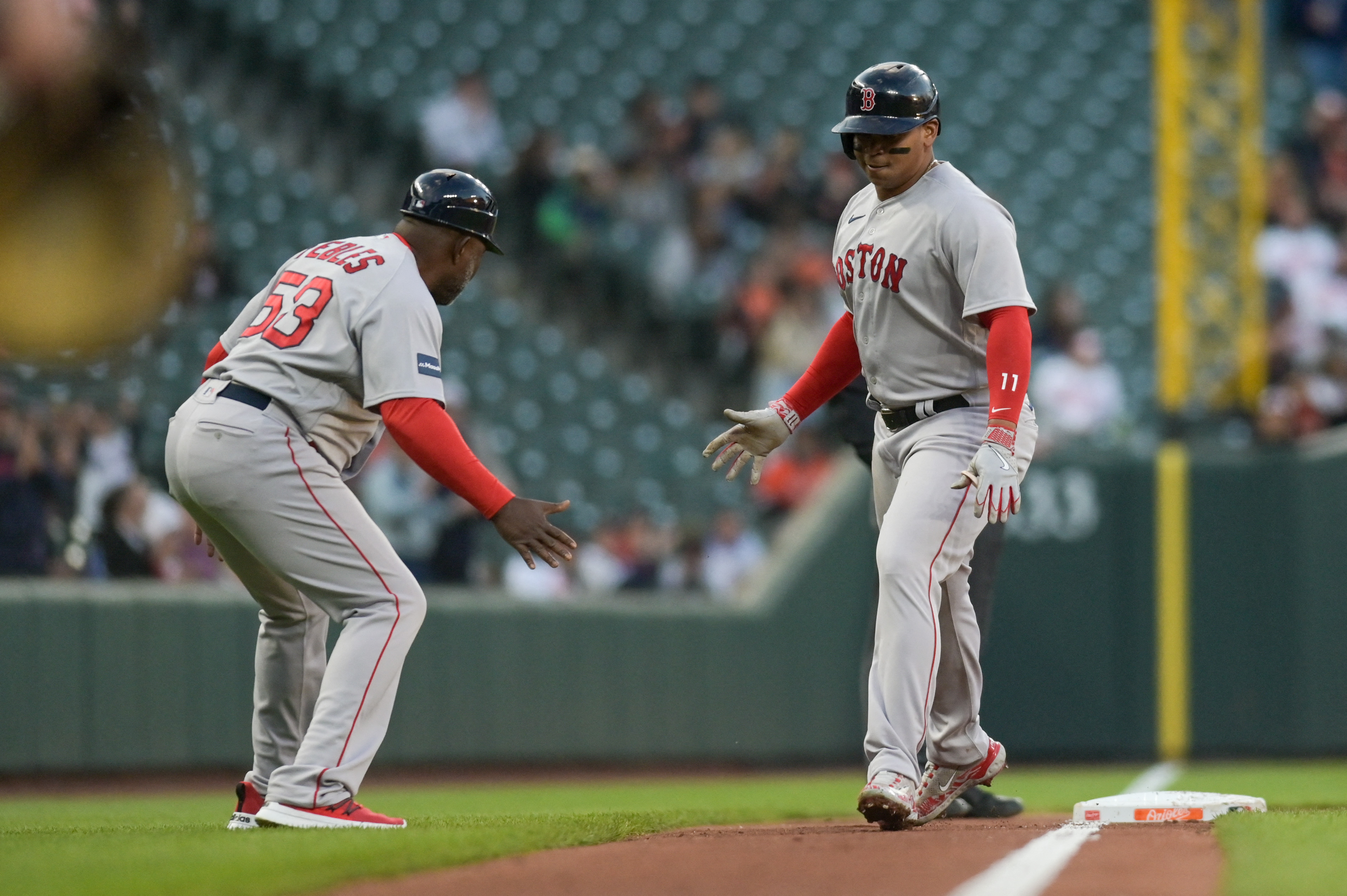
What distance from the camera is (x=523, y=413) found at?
11.0 meters

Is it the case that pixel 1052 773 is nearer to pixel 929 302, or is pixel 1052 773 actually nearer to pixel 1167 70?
pixel 1167 70

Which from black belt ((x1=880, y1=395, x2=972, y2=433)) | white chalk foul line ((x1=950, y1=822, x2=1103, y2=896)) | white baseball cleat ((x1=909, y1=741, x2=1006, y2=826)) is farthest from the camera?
white baseball cleat ((x1=909, y1=741, x2=1006, y2=826))

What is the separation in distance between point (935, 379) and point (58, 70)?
24.1ft

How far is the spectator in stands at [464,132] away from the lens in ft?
38.8

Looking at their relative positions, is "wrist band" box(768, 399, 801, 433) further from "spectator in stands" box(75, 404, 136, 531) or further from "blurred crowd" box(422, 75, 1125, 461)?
"blurred crowd" box(422, 75, 1125, 461)

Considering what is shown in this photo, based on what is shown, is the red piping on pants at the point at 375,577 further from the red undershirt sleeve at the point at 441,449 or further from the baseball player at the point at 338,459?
the red undershirt sleeve at the point at 441,449

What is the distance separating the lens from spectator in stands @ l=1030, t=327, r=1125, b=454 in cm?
1058

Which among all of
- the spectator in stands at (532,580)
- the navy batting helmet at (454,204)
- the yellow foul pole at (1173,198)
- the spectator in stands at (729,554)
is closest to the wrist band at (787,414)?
the navy batting helmet at (454,204)

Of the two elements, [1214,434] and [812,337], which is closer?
[1214,434]

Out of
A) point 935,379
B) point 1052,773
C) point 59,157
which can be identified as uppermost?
point 59,157

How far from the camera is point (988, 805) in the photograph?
209 inches

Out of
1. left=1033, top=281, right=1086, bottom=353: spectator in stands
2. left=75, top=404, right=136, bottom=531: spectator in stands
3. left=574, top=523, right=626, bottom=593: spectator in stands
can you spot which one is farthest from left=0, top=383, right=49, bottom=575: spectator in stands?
left=1033, top=281, right=1086, bottom=353: spectator in stands

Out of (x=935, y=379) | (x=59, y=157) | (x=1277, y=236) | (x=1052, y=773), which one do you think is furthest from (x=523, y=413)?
(x=935, y=379)

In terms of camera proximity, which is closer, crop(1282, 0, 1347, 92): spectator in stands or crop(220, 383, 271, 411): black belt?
crop(220, 383, 271, 411): black belt
